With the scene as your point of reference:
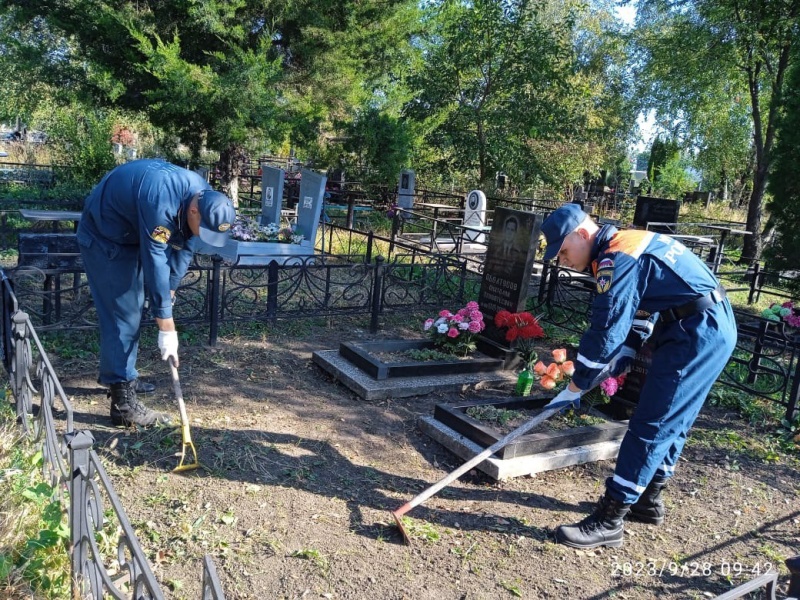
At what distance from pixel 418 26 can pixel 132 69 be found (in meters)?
5.88

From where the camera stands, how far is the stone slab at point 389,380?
16.6ft

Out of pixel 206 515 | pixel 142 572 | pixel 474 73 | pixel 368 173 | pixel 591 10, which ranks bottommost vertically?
pixel 206 515

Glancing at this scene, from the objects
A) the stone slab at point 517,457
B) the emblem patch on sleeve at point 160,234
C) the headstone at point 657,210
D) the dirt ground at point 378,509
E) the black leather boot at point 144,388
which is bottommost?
the dirt ground at point 378,509

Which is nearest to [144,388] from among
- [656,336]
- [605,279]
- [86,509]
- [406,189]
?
[86,509]

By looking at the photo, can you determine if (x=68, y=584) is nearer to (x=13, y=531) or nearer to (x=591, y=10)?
(x=13, y=531)

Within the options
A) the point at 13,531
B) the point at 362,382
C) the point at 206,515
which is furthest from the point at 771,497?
the point at 13,531

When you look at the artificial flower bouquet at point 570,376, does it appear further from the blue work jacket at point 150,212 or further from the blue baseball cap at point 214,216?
the blue work jacket at point 150,212

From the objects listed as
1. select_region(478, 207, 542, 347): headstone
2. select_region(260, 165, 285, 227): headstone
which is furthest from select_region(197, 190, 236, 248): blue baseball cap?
select_region(260, 165, 285, 227): headstone

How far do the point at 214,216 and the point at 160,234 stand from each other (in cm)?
32

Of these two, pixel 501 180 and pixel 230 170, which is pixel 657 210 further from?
pixel 230 170

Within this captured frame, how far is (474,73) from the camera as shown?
59.4 ft

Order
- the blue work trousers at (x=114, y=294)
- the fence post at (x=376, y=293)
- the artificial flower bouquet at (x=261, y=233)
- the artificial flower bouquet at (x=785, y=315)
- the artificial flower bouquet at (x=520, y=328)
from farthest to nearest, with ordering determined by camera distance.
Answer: the artificial flower bouquet at (x=261, y=233), the fence post at (x=376, y=293), the artificial flower bouquet at (x=785, y=315), the artificial flower bouquet at (x=520, y=328), the blue work trousers at (x=114, y=294)

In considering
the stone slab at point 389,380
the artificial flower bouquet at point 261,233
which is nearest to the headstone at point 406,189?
the artificial flower bouquet at point 261,233

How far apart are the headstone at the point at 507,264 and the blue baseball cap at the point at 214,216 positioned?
9.86ft
